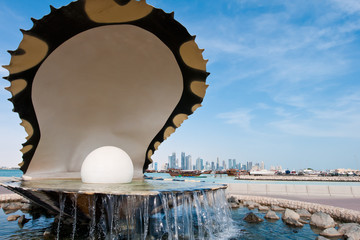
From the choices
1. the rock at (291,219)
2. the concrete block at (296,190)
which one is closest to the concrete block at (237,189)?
the concrete block at (296,190)

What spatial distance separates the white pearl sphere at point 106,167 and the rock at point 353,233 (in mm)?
5805

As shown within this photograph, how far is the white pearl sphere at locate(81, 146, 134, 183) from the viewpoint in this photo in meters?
6.33

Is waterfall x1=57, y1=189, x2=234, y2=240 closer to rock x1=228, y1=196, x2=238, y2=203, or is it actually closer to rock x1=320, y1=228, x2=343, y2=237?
rock x1=320, y1=228, x2=343, y2=237

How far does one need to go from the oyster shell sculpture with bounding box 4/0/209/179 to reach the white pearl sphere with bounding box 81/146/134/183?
2.52 m

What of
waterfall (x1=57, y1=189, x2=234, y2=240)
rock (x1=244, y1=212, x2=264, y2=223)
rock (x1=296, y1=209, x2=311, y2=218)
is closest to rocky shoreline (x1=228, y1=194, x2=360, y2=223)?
rock (x1=296, y1=209, x2=311, y2=218)

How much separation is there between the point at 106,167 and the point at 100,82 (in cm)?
326

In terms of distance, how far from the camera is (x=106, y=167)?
6359 mm

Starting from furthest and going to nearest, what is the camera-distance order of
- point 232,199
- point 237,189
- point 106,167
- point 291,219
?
point 237,189
point 232,199
point 291,219
point 106,167

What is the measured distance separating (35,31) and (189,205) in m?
5.39

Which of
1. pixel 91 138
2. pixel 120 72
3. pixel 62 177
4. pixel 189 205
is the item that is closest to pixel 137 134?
pixel 91 138

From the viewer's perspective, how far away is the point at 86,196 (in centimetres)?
460

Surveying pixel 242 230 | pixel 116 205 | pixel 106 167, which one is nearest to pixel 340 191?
pixel 242 230

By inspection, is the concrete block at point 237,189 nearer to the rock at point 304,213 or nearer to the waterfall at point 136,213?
the rock at point 304,213

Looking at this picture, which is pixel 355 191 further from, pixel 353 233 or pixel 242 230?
pixel 242 230
